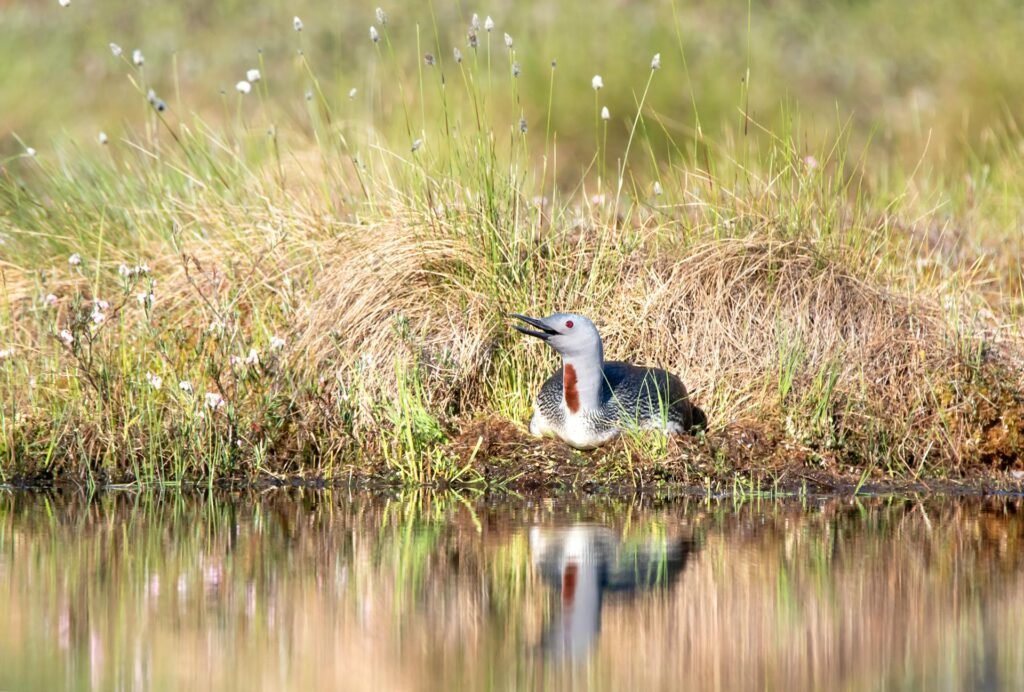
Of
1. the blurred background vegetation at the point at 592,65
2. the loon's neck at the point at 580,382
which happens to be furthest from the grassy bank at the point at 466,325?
the blurred background vegetation at the point at 592,65

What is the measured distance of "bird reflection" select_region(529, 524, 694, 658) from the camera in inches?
209

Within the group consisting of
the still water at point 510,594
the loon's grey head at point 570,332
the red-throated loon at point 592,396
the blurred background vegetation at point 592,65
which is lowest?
the still water at point 510,594

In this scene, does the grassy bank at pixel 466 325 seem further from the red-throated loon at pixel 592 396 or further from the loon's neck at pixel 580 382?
the loon's neck at pixel 580 382

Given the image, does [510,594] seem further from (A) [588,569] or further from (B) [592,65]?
(B) [592,65]

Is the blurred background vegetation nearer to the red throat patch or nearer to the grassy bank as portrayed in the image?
the grassy bank

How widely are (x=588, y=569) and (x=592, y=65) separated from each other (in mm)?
10498

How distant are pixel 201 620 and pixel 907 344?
465 cm

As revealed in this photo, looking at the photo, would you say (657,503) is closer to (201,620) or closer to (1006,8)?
(201,620)

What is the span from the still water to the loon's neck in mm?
520

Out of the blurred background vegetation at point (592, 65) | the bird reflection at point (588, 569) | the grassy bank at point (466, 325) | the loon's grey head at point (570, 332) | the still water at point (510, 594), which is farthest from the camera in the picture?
the blurred background vegetation at point (592, 65)

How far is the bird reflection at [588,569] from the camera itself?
5.31m

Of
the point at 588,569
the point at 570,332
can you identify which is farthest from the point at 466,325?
the point at 588,569

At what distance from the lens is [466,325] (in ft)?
29.3

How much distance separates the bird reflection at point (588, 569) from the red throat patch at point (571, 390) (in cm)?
111
